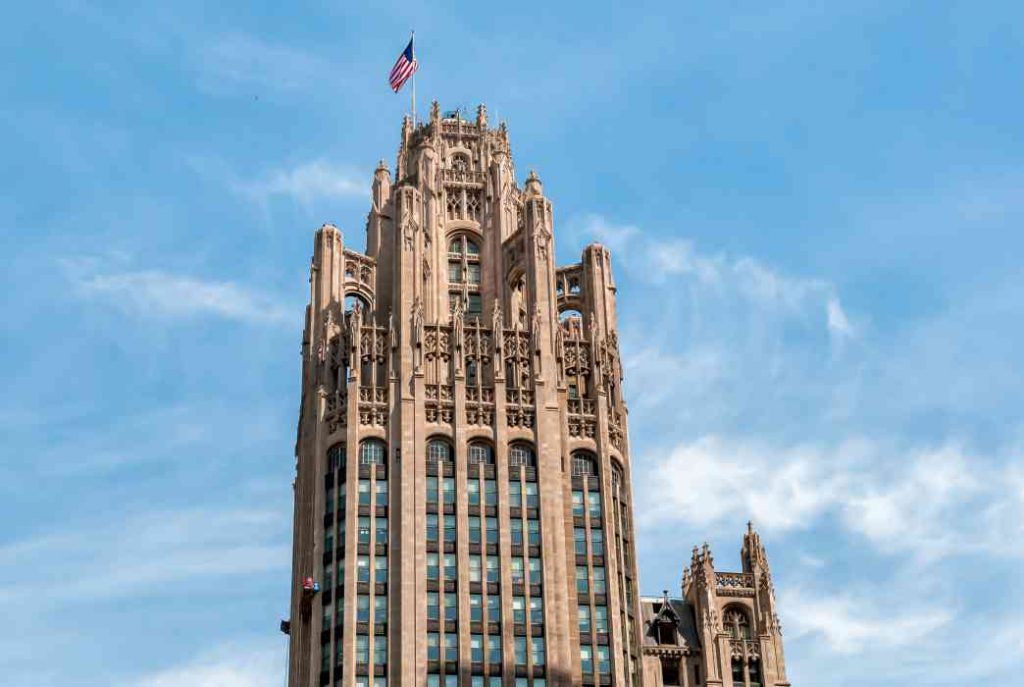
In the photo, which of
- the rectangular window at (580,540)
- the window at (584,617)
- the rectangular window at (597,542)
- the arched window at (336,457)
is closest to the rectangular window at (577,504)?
the rectangular window at (580,540)

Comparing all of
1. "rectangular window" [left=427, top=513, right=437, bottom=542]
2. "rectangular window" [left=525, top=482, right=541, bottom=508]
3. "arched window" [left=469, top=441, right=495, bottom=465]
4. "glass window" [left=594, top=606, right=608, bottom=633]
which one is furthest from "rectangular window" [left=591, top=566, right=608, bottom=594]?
"rectangular window" [left=427, top=513, right=437, bottom=542]

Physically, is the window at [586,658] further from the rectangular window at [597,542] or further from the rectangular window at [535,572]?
the rectangular window at [597,542]

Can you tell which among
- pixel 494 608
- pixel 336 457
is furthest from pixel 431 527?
pixel 336 457

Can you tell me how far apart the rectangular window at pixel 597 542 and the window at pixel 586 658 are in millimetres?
7910

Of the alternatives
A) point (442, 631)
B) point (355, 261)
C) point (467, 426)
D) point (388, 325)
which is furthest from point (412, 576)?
point (355, 261)

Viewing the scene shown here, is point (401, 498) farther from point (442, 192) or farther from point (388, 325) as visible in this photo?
point (442, 192)

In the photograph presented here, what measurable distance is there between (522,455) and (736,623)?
24463 millimetres

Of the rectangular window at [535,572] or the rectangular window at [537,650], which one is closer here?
the rectangular window at [537,650]

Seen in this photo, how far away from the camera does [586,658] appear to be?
12406 centimetres

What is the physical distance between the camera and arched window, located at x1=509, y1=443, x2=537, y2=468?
132 metres

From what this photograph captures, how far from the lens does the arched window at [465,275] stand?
483 feet

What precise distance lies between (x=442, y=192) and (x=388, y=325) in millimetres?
18661

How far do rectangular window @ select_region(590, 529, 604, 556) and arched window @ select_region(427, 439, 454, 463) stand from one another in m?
12.6

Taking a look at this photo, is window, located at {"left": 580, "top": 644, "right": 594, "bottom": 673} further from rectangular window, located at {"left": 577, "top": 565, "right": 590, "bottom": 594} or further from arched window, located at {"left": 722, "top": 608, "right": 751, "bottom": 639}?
arched window, located at {"left": 722, "top": 608, "right": 751, "bottom": 639}
